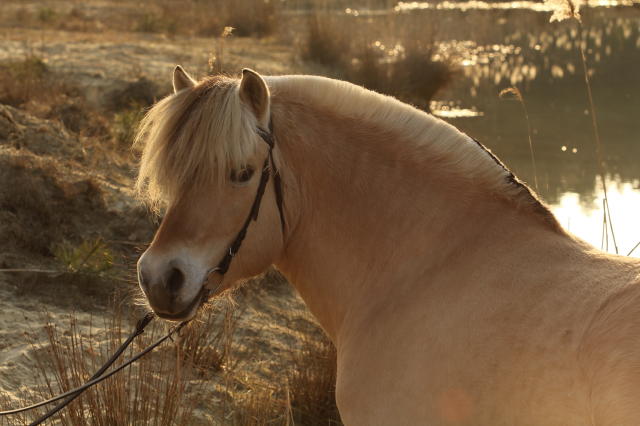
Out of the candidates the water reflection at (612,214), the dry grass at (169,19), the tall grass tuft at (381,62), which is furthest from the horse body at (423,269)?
the dry grass at (169,19)

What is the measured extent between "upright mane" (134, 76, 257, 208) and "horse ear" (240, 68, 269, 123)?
3cm

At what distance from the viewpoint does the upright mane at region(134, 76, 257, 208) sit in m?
2.74

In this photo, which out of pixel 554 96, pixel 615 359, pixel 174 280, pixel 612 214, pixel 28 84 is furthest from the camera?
pixel 554 96

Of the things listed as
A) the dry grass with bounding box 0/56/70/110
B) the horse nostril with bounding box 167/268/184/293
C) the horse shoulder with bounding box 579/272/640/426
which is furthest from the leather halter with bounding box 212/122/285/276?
the dry grass with bounding box 0/56/70/110

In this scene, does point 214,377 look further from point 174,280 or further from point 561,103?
point 561,103

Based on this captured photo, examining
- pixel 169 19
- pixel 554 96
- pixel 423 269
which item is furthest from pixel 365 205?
pixel 169 19

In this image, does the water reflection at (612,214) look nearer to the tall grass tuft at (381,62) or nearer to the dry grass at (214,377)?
the tall grass tuft at (381,62)

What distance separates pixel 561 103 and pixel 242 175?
463 inches

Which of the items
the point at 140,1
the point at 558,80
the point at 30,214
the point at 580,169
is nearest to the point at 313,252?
the point at 30,214

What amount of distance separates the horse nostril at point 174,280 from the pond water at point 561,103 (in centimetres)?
326

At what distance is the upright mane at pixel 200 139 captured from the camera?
2740mm

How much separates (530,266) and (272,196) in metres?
0.96

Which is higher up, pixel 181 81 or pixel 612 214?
pixel 181 81

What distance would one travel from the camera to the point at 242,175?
2.81 m
